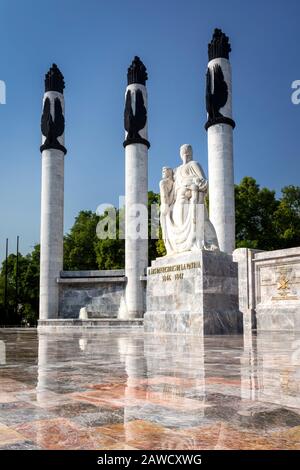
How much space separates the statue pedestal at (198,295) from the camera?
12031 mm

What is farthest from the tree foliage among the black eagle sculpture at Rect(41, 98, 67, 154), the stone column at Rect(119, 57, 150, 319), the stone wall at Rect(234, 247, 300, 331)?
the stone wall at Rect(234, 247, 300, 331)

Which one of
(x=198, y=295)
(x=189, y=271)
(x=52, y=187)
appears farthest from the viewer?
(x=52, y=187)

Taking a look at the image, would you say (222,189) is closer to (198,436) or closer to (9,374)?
(9,374)

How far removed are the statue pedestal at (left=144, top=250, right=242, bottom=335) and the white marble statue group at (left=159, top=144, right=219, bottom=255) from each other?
1.38 feet

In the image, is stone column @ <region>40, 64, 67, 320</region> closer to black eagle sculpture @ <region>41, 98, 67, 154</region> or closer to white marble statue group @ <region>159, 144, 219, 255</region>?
black eagle sculpture @ <region>41, 98, 67, 154</region>

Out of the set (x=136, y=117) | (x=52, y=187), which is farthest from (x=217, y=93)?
(x=52, y=187)

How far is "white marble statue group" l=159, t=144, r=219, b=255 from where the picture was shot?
12.8m

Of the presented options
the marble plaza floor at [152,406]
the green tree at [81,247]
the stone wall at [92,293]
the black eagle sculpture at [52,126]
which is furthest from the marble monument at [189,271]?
the green tree at [81,247]

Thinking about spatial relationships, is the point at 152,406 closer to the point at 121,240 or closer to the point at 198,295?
the point at 198,295

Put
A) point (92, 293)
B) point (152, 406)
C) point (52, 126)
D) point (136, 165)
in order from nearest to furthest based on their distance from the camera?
point (152, 406) → point (92, 293) → point (136, 165) → point (52, 126)

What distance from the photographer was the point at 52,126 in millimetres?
28719

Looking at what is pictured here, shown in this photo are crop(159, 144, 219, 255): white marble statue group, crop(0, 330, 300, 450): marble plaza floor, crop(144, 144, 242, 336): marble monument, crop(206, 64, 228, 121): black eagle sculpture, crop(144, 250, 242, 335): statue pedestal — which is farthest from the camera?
crop(206, 64, 228, 121): black eagle sculpture

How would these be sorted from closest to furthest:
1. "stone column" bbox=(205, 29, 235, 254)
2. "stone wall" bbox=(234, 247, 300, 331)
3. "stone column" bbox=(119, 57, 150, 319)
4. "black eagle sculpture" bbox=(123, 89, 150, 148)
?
"stone wall" bbox=(234, 247, 300, 331)
"stone column" bbox=(205, 29, 235, 254)
"stone column" bbox=(119, 57, 150, 319)
"black eagle sculpture" bbox=(123, 89, 150, 148)

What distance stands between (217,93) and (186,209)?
16.1 metres
